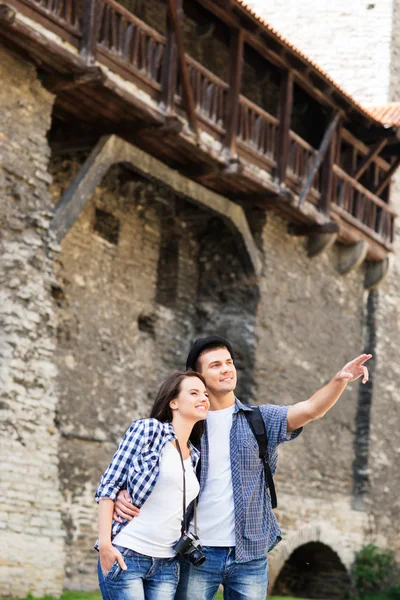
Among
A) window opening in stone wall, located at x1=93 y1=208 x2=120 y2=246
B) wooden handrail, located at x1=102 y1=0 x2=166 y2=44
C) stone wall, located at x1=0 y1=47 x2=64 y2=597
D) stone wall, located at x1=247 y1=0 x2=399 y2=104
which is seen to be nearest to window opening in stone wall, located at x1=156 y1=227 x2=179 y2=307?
window opening in stone wall, located at x1=93 y1=208 x2=120 y2=246

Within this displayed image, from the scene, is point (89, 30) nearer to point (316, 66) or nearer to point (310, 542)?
point (316, 66)

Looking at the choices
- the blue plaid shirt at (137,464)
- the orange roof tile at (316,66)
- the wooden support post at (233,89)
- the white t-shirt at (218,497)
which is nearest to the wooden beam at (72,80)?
the wooden support post at (233,89)

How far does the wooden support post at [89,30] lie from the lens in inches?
385

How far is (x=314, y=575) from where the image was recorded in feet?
50.9

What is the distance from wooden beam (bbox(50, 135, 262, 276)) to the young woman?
6.33 meters

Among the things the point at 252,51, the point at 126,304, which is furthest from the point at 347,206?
the point at 126,304

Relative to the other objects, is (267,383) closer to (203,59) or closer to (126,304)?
(126,304)

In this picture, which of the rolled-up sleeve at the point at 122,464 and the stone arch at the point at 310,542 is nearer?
the rolled-up sleeve at the point at 122,464

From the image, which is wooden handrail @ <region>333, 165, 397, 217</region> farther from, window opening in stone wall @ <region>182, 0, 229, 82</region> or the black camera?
the black camera

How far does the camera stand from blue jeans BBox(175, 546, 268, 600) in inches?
158

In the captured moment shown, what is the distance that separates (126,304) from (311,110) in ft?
14.5

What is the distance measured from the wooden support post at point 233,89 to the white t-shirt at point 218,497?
27.0ft

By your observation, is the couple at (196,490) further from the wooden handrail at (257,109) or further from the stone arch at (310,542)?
the stone arch at (310,542)

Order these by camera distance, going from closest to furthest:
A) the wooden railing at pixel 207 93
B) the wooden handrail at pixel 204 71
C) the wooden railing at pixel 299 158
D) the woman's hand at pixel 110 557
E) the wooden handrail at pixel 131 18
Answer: the woman's hand at pixel 110 557 < the wooden handrail at pixel 131 18 < the wooden handrail at pixel 204 71 < the wooden railing at pixel 207 93 < the wooden railing at pixel 299 158
